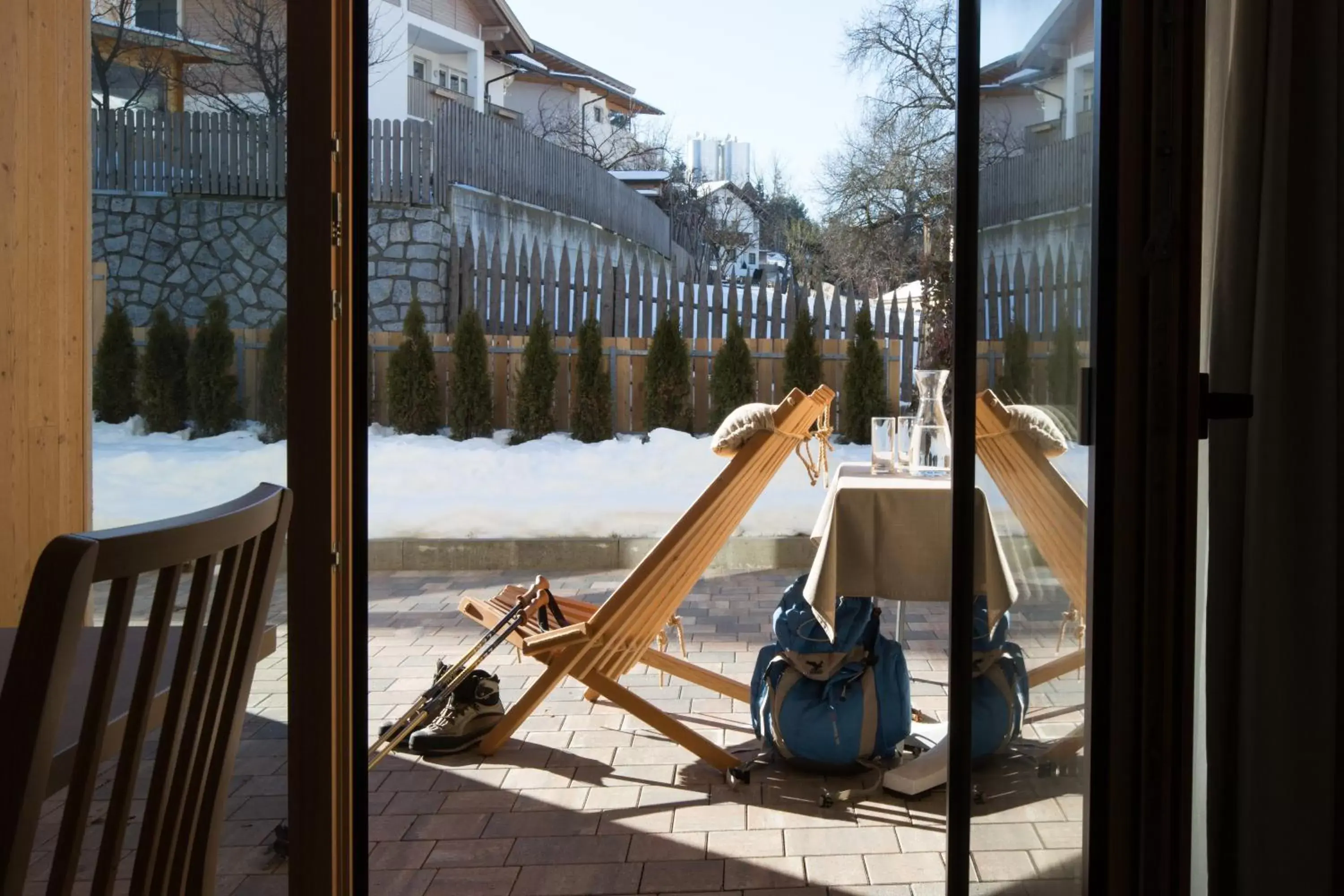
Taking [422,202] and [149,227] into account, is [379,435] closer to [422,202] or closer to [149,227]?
[422,202]

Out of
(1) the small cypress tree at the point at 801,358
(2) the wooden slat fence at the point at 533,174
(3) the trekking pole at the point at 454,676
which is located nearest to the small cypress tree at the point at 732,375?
(1) the small cypress tree at the point at 801,358

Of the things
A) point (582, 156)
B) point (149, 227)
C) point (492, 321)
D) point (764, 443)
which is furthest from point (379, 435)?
point (149, 227)

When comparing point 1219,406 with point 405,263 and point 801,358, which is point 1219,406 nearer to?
point 801,358

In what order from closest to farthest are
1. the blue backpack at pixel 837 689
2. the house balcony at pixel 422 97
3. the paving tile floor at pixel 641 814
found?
the paving tile floor at pixel 641 814 < the blue backpack at pixel 837 689 < the house balcony at pixel 422 97

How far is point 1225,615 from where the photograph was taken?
1.37 metres

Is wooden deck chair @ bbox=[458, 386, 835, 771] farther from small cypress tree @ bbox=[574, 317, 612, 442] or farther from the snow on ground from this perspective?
small cypress tree @ bbox=[574, 317, 612, 442]

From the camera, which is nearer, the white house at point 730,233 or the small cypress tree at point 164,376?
the small cypress tree at point 164,376

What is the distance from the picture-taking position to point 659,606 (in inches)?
124

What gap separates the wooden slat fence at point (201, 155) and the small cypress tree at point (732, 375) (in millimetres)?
6428

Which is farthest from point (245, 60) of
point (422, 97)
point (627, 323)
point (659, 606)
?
point (422, 97)

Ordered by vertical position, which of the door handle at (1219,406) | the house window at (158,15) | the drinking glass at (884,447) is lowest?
the drinking glass at (884,447)

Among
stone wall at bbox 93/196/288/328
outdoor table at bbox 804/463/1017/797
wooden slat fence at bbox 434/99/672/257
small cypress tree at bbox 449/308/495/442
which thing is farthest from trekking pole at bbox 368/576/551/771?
wooden slat fence at bbox 434/99/672/257

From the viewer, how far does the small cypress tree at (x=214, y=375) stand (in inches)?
80.4

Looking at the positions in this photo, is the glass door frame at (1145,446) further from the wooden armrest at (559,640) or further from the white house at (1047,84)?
the wooden armrest at (559,640)
